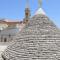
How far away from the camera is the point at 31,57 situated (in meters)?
9.20

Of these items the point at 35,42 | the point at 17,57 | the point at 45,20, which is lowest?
the point at 17,57

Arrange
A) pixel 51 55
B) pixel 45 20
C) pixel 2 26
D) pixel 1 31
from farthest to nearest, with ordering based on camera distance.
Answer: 1. pixel 2 26
2. pixel 1 31
3. pixel 45 20
4. pixel 51 55

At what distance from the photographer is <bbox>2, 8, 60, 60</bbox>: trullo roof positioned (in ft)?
30.1

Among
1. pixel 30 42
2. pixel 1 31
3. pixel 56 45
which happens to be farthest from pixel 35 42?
pixel 1 31

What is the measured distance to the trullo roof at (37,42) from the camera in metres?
9.18

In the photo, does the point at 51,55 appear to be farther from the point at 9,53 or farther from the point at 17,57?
the point at 9,53

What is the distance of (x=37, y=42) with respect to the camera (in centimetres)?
956

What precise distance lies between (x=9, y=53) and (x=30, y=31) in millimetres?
1473

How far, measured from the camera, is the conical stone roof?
918 cm

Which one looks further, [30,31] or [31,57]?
[30,31]

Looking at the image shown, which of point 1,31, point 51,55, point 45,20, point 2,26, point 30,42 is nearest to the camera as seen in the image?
point 51,55

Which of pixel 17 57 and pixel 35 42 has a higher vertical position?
pixel 35 42

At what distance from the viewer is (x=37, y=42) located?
956cm

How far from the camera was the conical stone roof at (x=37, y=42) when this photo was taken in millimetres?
9180
